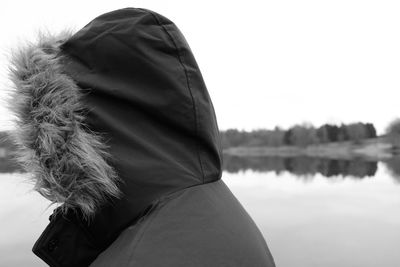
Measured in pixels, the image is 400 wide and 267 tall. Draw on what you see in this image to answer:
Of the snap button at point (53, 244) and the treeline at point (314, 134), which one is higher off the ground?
the snap button at point (53, 244)

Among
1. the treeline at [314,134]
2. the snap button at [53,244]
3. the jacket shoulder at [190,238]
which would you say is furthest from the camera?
the treeline at [314,134]

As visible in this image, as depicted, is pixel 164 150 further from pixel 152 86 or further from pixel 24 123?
pixel 24 123

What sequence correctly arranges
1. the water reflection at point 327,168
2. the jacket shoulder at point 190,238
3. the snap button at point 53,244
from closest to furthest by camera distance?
the jacket shoulder at point 190,238 → the snap button at point 53,244 → the water reflection at point 327,168

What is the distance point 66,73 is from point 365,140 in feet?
202

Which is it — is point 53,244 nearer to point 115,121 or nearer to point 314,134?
point 115,121

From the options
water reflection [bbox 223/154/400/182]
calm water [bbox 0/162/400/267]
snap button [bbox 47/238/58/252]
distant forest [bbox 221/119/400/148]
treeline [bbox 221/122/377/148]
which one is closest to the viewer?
snap button [bbox 47/238/58/252]

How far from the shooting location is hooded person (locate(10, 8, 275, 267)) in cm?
69

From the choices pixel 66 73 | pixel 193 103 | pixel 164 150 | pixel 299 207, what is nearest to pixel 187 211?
pixel 164 150

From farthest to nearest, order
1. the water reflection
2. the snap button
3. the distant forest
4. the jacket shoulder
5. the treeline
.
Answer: the treeline
the distant forest
the water reflection
the snap button
the jacket shoulder

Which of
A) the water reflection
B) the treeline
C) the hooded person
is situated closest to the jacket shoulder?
the hooded person

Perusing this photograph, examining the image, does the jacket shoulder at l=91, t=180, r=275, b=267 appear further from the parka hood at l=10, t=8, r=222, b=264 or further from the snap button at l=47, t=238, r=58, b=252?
the snap button at l=47, t=238, r=58, b=252

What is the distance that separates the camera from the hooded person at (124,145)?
0.69m

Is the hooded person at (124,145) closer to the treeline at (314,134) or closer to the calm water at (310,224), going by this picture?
the calm water at (310,224)

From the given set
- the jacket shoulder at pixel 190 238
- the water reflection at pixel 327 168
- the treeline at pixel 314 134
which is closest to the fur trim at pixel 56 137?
the jacket shoulder at pixel 190 238
